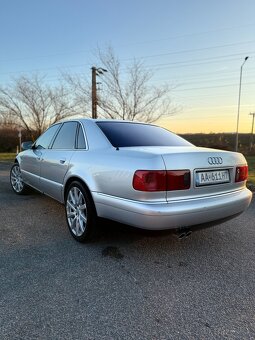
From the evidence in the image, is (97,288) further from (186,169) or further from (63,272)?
(186,169)

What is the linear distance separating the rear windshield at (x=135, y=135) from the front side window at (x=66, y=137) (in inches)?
20.3

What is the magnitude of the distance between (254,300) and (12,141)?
35011mm

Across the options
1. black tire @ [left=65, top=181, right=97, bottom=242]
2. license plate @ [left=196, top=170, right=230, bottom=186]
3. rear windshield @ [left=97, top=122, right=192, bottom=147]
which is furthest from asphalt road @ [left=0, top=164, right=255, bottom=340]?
rear windshield @ [left=97, top=122, right=192, bottom=147]

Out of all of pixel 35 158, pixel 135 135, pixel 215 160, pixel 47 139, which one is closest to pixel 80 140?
pixel 135 135

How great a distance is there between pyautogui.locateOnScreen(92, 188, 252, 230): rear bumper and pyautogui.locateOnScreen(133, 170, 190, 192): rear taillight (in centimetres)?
15

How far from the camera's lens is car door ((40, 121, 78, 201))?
3941 millimetres

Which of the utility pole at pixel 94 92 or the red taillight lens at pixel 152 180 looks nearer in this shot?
the red taillight lens at pixel 152 180

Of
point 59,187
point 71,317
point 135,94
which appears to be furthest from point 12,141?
point 71,317

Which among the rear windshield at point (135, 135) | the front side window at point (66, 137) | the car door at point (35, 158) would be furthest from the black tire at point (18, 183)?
the rear windshield at point (135, 135)

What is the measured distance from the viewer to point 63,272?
2.74 meters

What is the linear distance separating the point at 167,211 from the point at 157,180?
0.98 feet

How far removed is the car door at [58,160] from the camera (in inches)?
155

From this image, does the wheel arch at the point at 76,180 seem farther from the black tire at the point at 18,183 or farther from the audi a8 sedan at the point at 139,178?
the black tire at the point at 18,183

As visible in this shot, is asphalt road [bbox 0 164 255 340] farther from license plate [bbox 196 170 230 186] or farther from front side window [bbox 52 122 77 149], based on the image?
front side window [bbox 52 122 77 149]
